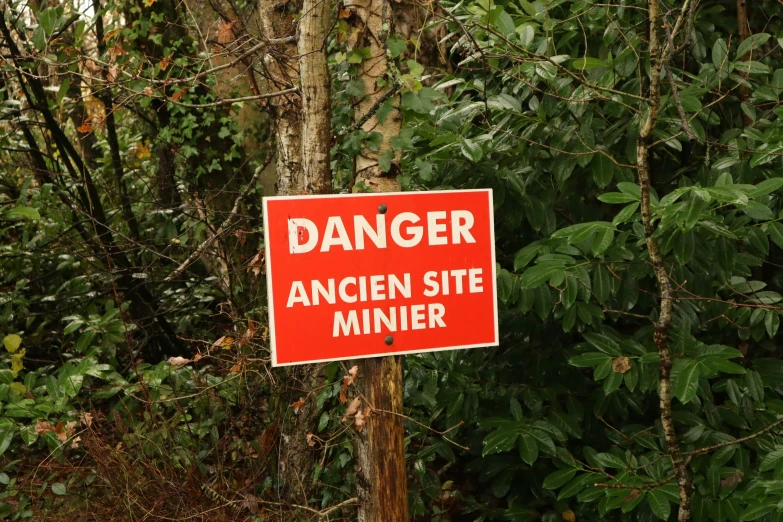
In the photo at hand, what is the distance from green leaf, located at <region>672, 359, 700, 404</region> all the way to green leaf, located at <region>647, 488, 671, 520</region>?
0.49m

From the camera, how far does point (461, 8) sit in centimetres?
373

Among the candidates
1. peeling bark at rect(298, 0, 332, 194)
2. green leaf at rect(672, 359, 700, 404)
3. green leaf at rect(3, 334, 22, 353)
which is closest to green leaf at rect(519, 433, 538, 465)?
green leaf at rect(672, 359, 700, 404)

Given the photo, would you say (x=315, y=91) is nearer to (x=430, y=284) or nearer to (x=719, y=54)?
(x=430, y=284)

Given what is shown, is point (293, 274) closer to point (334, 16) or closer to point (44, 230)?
point (334, 16)

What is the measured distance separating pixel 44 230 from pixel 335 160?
3.16 metres

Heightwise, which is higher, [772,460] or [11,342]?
[11,342]

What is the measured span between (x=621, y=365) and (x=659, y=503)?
574mm

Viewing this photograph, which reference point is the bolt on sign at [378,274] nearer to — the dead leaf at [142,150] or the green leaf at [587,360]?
the green leaf at [587,360]

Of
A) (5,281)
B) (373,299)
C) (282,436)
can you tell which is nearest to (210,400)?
(282,436)

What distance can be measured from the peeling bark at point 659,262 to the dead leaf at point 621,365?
0.13 metres

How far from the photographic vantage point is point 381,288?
224 cm

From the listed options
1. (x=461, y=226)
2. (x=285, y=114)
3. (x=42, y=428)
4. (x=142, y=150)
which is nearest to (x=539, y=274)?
(x=461, y=226)

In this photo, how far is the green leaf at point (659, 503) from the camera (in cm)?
316

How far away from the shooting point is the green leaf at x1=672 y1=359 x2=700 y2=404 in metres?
2.96
